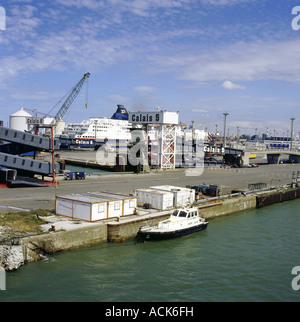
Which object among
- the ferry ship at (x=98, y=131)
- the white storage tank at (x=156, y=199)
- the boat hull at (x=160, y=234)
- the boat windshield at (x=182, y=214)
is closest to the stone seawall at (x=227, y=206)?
the white storage tank at (x=156, y=199)

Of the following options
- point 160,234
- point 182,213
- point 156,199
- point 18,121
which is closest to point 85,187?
point 156,199

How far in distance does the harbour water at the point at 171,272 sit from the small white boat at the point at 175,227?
690 millimetres

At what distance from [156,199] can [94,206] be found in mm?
8913

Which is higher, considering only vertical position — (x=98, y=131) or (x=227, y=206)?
(x=98, y=131)

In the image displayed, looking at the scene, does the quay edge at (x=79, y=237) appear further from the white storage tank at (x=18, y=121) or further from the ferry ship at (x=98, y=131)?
the white storage tank at (x=18, y=121)

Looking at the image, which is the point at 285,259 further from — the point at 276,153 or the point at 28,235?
the point at 276,153

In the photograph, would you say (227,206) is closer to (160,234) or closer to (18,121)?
(160,234)

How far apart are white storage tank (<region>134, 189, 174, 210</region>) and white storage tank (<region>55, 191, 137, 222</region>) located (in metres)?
3.66

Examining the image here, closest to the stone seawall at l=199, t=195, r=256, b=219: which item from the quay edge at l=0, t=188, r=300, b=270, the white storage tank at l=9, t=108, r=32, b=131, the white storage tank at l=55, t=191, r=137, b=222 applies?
the quay edge at l=0, t=188, r=300, b=270

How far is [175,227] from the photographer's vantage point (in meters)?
31.2

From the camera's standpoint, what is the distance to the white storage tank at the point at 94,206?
1176 inches

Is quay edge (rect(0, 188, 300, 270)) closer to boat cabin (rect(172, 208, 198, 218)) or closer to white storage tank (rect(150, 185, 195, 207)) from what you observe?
boat cabin (rect(172, 208, 198, 218))
